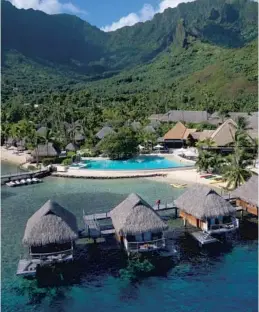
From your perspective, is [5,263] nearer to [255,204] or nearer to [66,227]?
[66,227]

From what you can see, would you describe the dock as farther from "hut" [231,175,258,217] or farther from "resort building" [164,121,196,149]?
"resort building" [164,121,196,149]

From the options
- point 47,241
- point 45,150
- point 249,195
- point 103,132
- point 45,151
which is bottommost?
point 47,241

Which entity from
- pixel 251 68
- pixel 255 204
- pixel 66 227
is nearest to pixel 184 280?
pixel 66 227

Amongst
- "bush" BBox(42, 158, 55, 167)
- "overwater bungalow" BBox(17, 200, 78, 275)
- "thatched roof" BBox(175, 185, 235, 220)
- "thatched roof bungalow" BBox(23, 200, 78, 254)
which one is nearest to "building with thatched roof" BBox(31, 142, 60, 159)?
"bush" BBox(42, 158, 55, 167)

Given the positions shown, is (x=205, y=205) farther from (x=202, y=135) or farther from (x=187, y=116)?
→ (x=187, y=116)

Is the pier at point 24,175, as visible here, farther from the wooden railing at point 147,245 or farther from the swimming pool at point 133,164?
the wooden railing at point 147,245

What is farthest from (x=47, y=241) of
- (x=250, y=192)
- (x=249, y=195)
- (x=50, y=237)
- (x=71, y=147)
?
(x=71, y=147)
